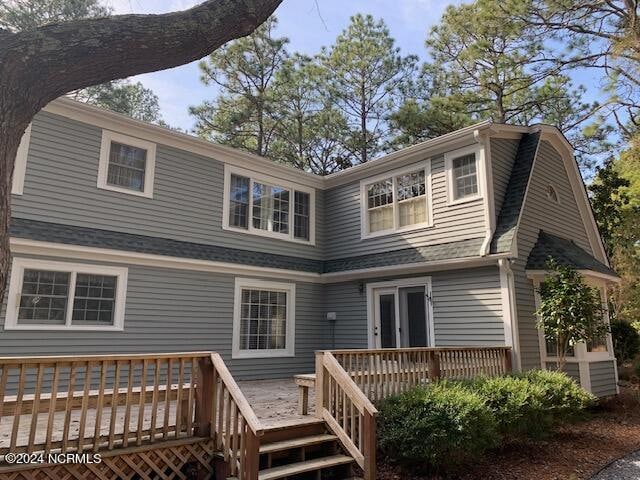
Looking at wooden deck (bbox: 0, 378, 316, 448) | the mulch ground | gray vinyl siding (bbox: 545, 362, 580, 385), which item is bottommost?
the mulch ground

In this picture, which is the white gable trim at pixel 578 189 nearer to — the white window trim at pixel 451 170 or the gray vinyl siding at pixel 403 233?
the white window trim at pixel 451 170

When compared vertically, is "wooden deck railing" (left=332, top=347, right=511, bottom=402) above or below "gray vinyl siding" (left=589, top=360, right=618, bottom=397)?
above

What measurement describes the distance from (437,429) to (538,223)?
600 centimetres

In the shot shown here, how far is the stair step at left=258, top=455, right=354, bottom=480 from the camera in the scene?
169 inches

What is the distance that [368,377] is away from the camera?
5.72 meters

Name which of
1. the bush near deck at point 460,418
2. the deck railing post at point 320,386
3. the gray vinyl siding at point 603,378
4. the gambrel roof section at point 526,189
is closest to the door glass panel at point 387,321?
the gambrel roof section at point 526,189

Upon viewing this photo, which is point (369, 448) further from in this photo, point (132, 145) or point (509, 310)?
point (132, 145)

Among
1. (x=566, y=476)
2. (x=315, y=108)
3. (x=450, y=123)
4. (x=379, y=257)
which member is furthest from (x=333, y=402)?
(x=315, y=108)

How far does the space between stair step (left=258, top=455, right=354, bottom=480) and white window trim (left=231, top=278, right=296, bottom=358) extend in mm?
4909

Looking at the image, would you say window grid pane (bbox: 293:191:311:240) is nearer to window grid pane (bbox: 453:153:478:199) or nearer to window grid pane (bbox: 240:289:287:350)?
window grid pane (bbox: 240:289:287:350)

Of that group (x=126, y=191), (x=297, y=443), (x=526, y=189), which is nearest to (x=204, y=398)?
Answer: (x=297, y=443)

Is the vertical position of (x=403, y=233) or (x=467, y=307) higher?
(x=403, y=233)

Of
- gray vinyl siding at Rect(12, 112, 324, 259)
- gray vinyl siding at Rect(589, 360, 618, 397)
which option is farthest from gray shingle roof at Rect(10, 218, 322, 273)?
gray vinyl siding at Rect(589, 360, 618, 397)

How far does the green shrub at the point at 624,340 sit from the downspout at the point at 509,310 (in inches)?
277
